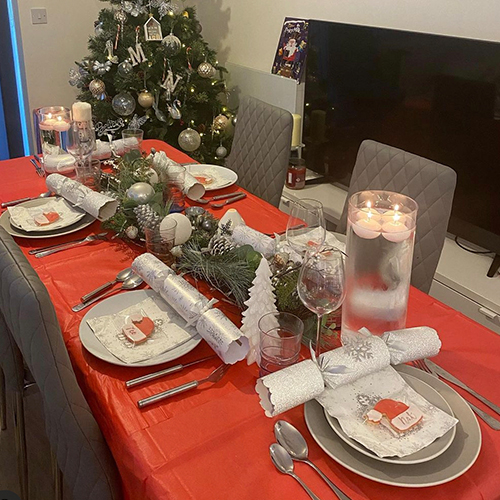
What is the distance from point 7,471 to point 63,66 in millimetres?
2875

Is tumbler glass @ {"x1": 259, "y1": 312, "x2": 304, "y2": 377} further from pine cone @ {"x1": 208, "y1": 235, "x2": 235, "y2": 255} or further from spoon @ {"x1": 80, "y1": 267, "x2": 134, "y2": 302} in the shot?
spoon @ {"x1": 80, "y1": 267, "x2": 134, "y2": 302}

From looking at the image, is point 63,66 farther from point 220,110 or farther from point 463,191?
point 463,191

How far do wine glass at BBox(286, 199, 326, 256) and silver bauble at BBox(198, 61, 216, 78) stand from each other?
225cm

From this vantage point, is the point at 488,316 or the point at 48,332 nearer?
the point at 48,332

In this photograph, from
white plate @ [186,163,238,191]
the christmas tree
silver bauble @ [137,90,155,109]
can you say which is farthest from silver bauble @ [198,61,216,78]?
white plate @ [186,163,238,191]

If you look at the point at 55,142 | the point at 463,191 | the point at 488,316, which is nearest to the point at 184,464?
the point at 55,142

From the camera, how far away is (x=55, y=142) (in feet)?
6.58

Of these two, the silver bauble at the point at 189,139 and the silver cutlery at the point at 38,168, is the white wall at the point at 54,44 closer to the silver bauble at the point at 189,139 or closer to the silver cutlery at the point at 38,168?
the silver bauble at the point at 189,139

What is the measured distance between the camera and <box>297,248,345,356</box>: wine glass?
3.36 feet

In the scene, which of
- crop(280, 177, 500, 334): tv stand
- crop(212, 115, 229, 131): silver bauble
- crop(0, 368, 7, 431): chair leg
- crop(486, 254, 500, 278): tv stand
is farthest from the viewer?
crop(212, 115, 229, 131): silver bauble

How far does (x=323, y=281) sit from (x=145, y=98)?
8.56 feet

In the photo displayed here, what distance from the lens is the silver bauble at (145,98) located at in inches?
131

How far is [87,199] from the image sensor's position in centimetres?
164

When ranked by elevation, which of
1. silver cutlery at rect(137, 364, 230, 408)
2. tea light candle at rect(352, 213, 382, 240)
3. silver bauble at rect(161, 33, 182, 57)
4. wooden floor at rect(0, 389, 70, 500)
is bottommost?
wooden floor at rect(0, 389, 70, 500)
